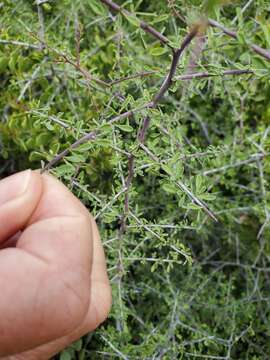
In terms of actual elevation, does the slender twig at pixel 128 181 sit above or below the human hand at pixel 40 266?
below

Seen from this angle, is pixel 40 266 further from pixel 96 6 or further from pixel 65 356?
pixel 65 356

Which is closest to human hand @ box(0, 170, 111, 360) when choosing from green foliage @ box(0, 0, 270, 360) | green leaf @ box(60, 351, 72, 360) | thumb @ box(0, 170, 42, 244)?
thumb @ box(0, 170, 42, 244)

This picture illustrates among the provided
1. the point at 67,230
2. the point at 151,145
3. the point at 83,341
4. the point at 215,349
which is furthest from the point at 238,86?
the point at 67,230

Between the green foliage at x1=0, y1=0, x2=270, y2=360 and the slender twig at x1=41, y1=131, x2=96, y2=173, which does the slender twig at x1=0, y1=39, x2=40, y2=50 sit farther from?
the slender twig at x1=41, y1=131, x2=96, y2=173

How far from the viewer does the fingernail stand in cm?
93

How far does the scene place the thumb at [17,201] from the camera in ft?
3.01

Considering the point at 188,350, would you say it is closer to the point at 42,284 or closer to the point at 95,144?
the point at 95,144

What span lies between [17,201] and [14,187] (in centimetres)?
4

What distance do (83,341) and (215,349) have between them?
400 mm

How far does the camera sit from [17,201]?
0.91 meters

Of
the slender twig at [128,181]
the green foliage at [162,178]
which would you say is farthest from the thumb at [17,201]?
the green foliage at [162,178]

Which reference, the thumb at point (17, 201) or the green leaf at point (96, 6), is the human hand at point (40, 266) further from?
the green leaf at point (96, 6)

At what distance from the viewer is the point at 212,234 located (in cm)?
180

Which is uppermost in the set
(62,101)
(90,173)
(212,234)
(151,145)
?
(151,145)
